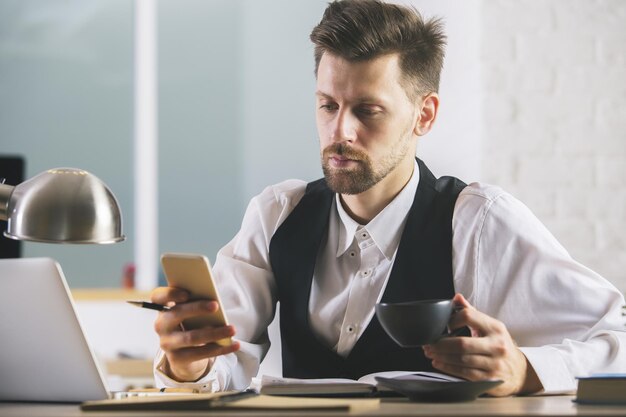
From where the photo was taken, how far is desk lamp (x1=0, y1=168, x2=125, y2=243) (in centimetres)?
115

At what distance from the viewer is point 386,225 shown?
6.52 ft

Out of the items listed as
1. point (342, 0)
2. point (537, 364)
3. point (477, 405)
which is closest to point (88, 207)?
point (477, 405)

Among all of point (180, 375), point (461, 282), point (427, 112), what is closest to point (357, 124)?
point (427, 112)

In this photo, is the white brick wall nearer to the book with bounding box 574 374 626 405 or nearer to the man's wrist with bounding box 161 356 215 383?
the man's wrist with bounding box 161 356 215 383

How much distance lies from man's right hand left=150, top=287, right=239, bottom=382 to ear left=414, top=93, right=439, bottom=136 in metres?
0.87

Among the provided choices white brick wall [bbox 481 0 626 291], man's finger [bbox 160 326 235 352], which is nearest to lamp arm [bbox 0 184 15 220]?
man's finger [bbox 160 326 235 352]

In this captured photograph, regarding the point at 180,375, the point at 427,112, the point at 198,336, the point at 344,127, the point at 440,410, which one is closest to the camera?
the point at 440,410

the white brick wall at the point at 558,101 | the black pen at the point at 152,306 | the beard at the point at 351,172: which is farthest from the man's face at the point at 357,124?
the white brick wall at the point at 558,101

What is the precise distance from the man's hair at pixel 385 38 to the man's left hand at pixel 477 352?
0.85m

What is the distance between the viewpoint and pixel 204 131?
159 inches

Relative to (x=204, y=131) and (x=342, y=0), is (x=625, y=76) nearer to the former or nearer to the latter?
(x=342, y=0)

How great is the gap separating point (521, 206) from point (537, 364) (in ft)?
1.78

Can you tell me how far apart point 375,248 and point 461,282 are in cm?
20

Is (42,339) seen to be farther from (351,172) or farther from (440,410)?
(351,172)
